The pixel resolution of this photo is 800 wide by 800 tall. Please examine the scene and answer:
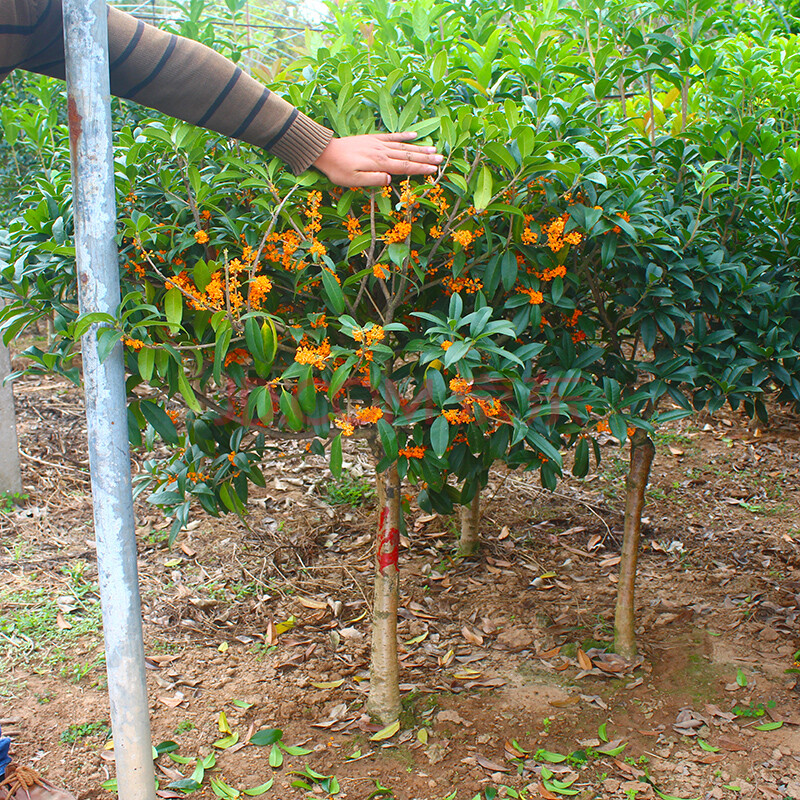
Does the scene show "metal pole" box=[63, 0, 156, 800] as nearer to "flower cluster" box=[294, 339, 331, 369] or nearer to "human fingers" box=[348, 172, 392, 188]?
"flower cluster" box=[294, 339, 331, 369]

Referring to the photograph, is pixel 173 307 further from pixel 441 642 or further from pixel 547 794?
pixel 441 642

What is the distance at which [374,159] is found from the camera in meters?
1.67

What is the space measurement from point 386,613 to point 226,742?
2.26ft

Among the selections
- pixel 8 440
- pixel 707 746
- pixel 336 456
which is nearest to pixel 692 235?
pixel 336 456

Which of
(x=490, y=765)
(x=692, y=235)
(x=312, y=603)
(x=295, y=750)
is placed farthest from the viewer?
(x=312, y=603)

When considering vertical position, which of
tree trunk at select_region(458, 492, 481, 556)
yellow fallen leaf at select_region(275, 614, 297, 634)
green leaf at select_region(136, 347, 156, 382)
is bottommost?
yellow fallen leaf at select_region(275, 614, 297, 634)

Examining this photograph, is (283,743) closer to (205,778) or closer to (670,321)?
(205,778)

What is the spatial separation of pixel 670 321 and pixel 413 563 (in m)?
2.05

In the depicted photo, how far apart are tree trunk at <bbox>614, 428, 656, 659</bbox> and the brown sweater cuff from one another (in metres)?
1.48

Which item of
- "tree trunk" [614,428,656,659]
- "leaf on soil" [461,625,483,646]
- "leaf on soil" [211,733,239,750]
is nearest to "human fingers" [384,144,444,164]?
"tree trunk" [614,428,656,659]

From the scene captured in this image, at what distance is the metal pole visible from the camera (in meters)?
1.41

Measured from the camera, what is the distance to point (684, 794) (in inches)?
84.4

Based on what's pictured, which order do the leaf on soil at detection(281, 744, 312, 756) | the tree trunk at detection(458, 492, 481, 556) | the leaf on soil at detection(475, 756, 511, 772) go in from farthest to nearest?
the tree trunk at detection(458, 492, 481, 556) → the leaf on soil at detection(281, 744, 312, 756) → the leaf on soil at detection(475, 756, 511, 772)

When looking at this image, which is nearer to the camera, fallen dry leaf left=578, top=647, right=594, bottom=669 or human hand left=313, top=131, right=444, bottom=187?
human hand left=313, top=131, right=444, bottom=187
